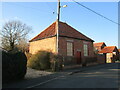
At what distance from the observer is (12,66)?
9.48 m

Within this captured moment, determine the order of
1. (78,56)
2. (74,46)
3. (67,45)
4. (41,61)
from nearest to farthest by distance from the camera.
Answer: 1. (41,61)
2. (67,45)
3. (74,46)
4. (78,56)

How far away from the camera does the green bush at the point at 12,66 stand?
8.85 meters

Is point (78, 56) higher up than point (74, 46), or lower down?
lower down

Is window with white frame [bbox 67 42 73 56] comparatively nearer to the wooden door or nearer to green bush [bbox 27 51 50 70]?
the wooden door

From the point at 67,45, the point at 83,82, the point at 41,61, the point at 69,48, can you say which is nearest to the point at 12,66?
the point at 83,82

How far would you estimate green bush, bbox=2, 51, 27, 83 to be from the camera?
8.85 m

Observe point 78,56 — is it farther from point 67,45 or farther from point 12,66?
point 12,66

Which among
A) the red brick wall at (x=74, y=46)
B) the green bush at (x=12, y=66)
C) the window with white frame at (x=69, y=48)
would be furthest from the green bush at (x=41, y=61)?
the green bush at (x=12, y=66)

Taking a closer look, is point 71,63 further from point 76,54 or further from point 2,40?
A: point 2,40

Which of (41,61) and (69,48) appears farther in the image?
(69,48)

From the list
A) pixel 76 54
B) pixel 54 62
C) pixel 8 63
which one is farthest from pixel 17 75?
pixel 76 54

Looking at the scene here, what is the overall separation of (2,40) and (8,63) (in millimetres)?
31428

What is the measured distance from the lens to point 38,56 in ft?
61.0

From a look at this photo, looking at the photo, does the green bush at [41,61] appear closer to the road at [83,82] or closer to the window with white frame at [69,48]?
the window with white frame at [69,48]
